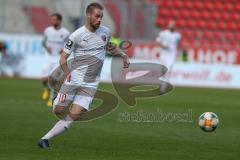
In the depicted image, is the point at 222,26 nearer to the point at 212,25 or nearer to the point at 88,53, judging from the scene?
the point at 212,25

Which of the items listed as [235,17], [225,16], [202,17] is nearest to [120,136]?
[235,17]

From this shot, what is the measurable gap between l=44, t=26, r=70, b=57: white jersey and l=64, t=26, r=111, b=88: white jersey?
9.06m

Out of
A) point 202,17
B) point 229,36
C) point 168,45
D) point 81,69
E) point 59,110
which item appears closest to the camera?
point 59,110

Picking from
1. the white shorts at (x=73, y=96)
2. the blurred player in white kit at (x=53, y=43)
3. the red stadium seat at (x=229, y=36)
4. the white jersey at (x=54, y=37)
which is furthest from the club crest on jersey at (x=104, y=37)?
the red stadium seat at (x=229, y=36)

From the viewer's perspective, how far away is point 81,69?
1184 cm

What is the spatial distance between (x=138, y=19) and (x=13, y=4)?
6.25m

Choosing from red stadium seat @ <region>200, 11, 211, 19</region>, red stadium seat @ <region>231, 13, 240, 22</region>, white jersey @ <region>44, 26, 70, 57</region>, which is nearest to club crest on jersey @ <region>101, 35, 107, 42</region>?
white jersey @ <region>44, 26, 70, 57</region>

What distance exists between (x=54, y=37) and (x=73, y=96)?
962 centimetres

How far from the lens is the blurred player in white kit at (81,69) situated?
452 inches

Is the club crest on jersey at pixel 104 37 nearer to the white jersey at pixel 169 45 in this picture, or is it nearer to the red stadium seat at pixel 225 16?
the white jersey at pixel 169 45

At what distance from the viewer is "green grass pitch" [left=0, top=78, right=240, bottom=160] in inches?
439

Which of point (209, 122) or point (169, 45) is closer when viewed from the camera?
point (209, 122)

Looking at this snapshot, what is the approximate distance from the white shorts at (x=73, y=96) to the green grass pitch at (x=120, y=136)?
0.73 metres

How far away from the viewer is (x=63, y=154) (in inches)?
432
